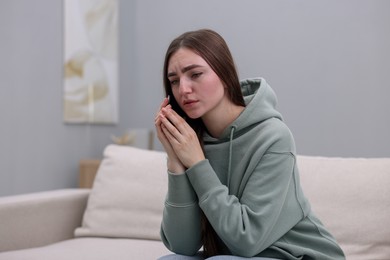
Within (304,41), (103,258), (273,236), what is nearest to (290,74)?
(304,41)

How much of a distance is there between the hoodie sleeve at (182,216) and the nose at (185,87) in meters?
0.22

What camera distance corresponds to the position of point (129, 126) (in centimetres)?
462

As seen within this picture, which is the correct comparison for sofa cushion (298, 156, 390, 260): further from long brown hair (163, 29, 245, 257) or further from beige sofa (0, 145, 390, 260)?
long brown hair (163, 29, 245, 257)

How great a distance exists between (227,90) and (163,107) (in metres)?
0.19

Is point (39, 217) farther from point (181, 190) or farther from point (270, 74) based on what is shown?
point (270, 74)

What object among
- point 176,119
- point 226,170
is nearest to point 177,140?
point 176,119

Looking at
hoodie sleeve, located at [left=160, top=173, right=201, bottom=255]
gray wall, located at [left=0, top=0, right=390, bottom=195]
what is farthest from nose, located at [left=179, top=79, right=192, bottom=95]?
gray wall, located at [left=0, top=0, right=390, bottom=195]

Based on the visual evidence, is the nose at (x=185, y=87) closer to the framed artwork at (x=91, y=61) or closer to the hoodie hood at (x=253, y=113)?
the hoodie hood at (x=253, y=113)

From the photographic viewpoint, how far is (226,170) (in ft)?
5.18

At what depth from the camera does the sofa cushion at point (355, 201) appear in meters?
1.92

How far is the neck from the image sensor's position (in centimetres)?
157

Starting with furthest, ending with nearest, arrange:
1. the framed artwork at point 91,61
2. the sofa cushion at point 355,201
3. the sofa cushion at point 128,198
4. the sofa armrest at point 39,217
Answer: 1. the framed artwork at point 91,61
2. the sofa cushion at point 128,198
3. the sofa armrest at point 39,217
4. the sofa cushion at point 355,201

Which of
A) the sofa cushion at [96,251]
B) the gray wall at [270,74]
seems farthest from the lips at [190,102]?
the gray wall at [270,74]

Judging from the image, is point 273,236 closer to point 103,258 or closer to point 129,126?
point 103,258
